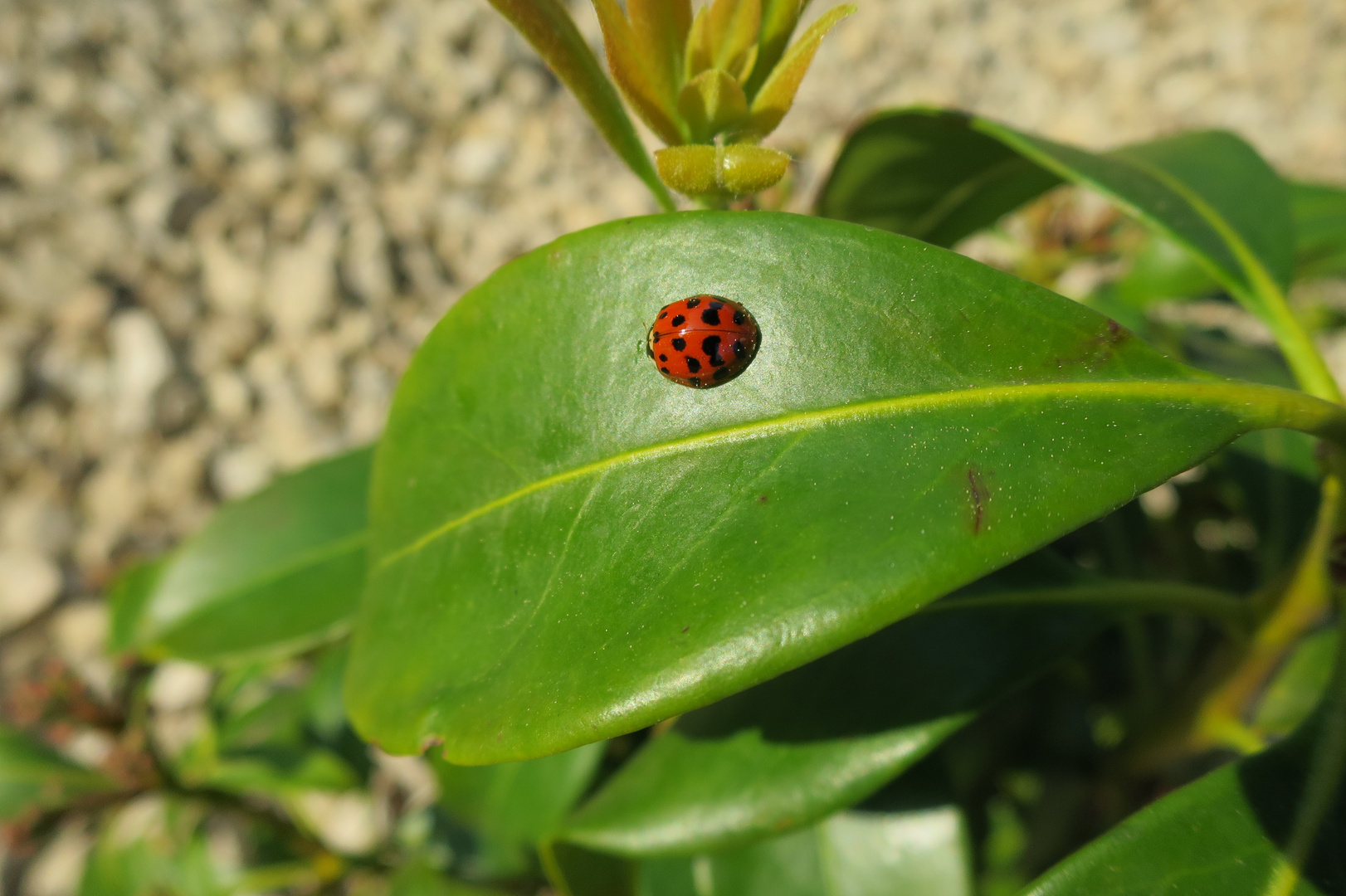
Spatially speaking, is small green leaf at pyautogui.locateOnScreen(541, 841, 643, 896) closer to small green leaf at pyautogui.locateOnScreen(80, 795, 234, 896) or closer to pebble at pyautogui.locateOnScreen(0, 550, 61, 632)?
small green leaf at pyautogui.locateOnScreen(80, 795, 234, 896)

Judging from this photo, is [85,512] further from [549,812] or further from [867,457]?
[867,457]

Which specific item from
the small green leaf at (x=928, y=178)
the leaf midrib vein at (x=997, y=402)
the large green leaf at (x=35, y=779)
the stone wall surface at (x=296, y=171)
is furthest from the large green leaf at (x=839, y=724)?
the stone wall surface at (x=296, y=171)

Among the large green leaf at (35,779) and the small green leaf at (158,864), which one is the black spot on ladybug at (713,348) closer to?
the large green leaf at (35,779)

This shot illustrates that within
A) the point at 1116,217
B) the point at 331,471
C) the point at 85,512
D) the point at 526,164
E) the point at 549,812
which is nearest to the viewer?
the point at 549,812

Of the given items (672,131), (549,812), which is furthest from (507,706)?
(549,812)

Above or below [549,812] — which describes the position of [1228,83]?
above

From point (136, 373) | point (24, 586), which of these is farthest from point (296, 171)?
point (24, 586)
